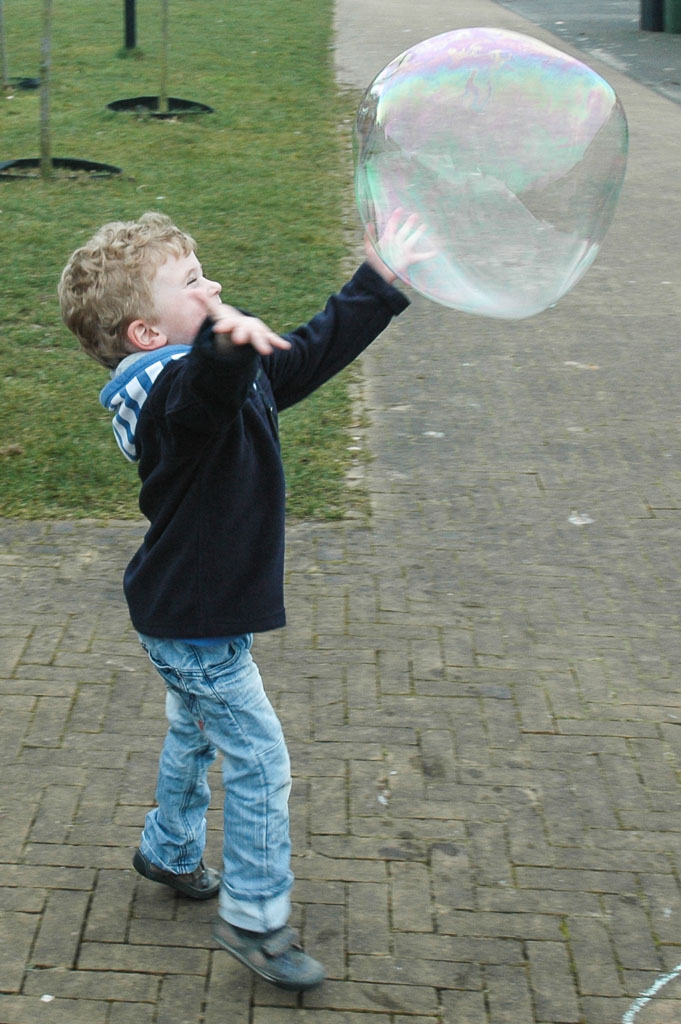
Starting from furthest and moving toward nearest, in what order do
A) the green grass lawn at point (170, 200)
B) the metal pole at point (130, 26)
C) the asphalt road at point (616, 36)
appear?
the asphalt road at point (616, 36)
the metal pole at point (130, 26)
the green grass lawn at point (170, 200)

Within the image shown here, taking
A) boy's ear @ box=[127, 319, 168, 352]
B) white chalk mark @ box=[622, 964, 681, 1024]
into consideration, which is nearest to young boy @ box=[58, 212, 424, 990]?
boy's ear @ box=[127, 319, 168, 352]

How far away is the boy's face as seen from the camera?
2.68 m

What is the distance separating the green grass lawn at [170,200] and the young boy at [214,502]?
2.37 metres

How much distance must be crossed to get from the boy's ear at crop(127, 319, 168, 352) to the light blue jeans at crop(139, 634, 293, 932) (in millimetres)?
640

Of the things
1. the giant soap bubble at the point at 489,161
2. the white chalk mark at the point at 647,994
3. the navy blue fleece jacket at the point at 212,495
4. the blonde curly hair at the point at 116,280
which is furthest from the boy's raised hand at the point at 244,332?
the white chalk mark at the point at 647,994

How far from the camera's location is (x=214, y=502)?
2.70 metres

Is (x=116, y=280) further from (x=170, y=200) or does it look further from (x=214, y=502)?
(x=170, y=200)

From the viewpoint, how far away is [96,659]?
4.22 meters

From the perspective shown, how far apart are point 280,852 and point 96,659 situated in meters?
1.49

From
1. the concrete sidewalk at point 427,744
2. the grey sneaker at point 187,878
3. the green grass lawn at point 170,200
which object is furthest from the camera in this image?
the green grass lawn at point 170,200

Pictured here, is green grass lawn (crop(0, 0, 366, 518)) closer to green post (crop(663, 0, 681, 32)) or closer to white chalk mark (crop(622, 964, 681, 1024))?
white chalk mark (crop(622, 964, 681, 1024))

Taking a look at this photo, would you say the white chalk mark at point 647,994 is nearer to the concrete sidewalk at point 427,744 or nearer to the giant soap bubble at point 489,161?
the concrete sidewalk at point 427,744

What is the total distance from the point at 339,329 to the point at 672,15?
59.4 ft

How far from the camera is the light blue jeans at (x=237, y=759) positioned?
2.80 meters
